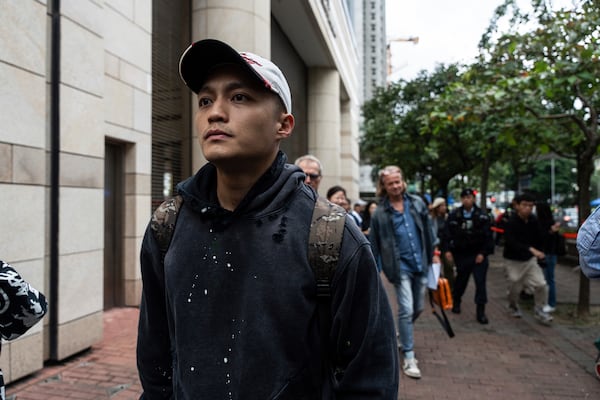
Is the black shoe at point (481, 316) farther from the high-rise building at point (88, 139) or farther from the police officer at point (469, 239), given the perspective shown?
the high-rise building at point (88, 139)

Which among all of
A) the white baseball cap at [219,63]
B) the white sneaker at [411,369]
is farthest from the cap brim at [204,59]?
the white sneaker at [411,369]

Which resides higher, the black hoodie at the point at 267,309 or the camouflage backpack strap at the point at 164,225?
the camouflage backpack strap at the point at 164,225

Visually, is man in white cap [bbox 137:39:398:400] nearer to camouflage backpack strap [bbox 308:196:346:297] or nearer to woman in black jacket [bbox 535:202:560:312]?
camouflage backpack strap [bbox 308:196:346:297]

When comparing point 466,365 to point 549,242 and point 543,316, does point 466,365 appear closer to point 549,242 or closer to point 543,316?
point 543,316

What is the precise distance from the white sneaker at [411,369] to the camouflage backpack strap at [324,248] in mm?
3854

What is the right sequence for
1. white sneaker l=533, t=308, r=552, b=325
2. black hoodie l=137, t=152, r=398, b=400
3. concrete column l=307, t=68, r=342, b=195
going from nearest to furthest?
black hoodie l=137, t=152, r=398, b=400, white sneaker l=533, t=308, r=552, b=325, concrete column l=307, t=68, r=342, b=195

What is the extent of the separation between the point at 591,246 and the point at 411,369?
2859 mm

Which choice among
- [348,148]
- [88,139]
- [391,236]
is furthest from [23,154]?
[348,148]


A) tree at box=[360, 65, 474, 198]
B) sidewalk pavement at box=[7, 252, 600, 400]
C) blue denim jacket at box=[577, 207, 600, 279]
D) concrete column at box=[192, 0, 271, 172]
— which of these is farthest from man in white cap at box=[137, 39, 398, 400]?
tree at box=[360, 65, 474, 198]

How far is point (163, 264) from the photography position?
1596 millimetres

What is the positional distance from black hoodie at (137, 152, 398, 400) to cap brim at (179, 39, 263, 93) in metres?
0.37

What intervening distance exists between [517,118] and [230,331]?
24.1 ft

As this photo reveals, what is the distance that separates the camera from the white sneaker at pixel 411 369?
4.85m

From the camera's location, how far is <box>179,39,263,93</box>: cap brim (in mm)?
1420
